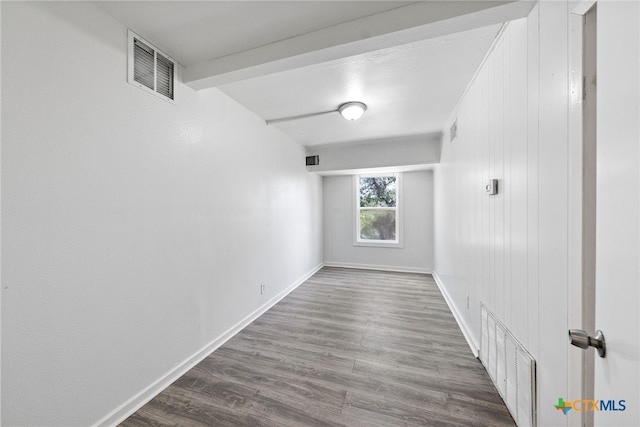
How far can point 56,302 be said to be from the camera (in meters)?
1.17

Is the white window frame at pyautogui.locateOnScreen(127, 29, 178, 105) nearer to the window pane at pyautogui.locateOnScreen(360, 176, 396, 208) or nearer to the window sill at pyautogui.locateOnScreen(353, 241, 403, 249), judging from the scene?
the window pane at pyautogui.locateOnScreen(360, 176, 396, 208)

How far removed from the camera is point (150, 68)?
64.3 inches

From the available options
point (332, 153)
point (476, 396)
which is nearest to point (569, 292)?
point (476, 396)

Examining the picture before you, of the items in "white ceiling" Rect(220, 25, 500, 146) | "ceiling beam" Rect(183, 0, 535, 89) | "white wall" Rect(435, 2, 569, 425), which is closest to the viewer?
"white wall" Rect(435, 2, 569, 425)

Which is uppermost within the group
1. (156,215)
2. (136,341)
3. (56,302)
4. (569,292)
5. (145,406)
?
(156,215)

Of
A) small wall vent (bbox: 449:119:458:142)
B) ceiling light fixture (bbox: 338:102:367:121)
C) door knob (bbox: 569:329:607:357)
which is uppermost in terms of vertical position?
ceiling light fixture (bbox: 338:102:367:121)

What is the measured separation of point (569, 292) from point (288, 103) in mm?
2667

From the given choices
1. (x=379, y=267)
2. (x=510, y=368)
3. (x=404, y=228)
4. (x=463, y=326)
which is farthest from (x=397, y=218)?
(x=510, y=368)

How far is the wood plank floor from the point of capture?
1.45 metres

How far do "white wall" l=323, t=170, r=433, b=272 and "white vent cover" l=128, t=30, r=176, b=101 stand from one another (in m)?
3.88

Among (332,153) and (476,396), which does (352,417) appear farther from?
(332,153)

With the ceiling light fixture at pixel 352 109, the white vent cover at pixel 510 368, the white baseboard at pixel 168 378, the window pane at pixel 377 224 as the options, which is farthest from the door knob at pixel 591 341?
the window pane at pixel 377 224

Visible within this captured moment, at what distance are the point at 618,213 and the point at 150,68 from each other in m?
2.48

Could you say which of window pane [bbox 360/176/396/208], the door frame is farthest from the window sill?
the door frame
